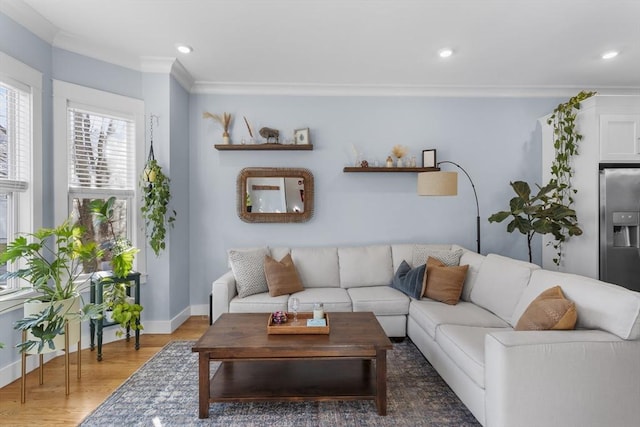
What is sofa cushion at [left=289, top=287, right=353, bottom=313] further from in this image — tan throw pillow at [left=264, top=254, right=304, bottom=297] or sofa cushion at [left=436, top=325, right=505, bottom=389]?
sofa cushion at [left=436, top=325, right=505, bottom=389]

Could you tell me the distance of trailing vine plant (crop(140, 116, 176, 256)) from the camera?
3.39 meters

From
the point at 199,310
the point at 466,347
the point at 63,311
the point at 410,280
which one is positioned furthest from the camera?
the point at 199,310

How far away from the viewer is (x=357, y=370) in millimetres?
2436

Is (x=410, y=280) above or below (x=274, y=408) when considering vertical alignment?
above

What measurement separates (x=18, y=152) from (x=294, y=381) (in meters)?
2.79

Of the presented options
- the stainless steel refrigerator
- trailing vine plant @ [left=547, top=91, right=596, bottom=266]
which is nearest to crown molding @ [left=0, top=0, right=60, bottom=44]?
trailing vine plant @ [left=547, top=91, right=596, bottom=266]

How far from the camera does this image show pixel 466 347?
213 cm

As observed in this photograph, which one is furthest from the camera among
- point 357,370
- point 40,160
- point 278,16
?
point 40,160

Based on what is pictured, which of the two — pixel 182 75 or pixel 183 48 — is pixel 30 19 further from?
pixel 182 75

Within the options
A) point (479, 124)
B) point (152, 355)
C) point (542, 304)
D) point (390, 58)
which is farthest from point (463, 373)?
point (479, 124)

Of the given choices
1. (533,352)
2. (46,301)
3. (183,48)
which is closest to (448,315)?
(533,352)

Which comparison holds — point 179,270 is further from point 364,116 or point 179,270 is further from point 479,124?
point 479,124

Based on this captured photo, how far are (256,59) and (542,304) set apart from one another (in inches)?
127

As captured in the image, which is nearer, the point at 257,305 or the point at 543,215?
the point at 257,305
